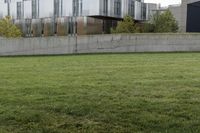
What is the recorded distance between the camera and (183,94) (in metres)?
9.27

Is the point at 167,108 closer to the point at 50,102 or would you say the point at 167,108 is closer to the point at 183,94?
the point at 183,94

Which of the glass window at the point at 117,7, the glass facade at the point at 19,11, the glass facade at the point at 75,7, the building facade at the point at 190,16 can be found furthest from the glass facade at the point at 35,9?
the building facade at the point at 190,16

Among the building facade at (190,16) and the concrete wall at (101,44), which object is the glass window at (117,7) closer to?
the building facade at (190,16)

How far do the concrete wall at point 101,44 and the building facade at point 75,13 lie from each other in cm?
3474

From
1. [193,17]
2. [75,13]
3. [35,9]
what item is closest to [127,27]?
[193,17]

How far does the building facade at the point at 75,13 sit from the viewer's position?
230 ft

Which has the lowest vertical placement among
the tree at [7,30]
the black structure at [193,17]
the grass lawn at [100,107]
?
the grass lawn at [100,107]

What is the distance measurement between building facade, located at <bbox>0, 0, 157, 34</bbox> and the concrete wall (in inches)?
1368

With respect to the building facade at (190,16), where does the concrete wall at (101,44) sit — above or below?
below

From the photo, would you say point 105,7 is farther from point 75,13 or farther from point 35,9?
point 35,9

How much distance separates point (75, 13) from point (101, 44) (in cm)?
3822

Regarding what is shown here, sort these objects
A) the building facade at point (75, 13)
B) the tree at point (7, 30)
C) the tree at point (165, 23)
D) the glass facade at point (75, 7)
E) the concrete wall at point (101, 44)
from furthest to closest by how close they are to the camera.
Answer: the glass facade at point (75, 7), the building facade at point (75, 13), the tree at point (7, 30), the tree at point (165, 23), the concrete wall at point (101, 44)

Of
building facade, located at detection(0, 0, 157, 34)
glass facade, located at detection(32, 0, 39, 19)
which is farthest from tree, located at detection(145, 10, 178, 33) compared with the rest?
glass facade, located at detection(32, 0, 39, 19)

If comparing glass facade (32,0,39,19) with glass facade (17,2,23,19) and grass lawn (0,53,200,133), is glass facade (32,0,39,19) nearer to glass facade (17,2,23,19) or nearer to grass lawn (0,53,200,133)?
glass facade (17,2,23,19)
